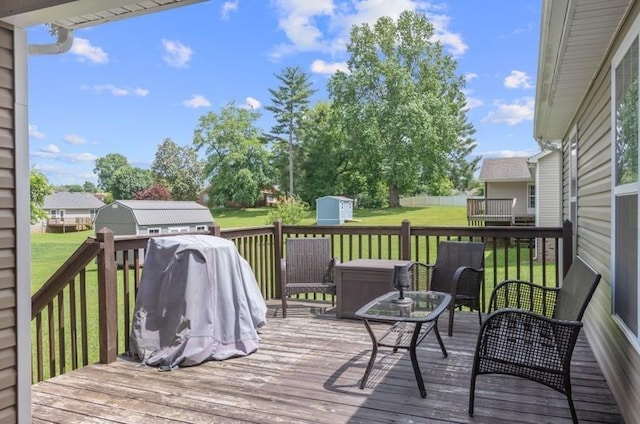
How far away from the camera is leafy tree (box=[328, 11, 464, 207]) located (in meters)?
25.8

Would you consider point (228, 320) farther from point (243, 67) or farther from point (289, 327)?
point (243, 67)

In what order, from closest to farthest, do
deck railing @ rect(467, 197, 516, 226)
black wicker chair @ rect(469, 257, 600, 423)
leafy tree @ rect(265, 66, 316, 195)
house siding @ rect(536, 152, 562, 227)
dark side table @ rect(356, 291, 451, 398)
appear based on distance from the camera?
black wicker chair @ rect(469, 257, 600, 423) < dark side table @ rect(356, 291, 451, 398) < house siding @ rect(536, 152, 562, 227) < deck railing @ rect(467, 197, 516, 226) < leafy tree @ rect(265, 66, 316, 195)

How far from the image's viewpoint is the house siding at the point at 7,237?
223cm

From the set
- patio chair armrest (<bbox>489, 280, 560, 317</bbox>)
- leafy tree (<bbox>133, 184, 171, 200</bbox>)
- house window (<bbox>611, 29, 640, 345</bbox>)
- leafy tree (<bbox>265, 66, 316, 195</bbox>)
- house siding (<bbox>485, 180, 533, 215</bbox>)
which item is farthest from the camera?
leafy tree (<bbox>265, 66, 316, 195</bbox>)

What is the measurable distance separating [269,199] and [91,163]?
21354mm

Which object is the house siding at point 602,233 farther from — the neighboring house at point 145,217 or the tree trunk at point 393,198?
the tree trunk at point 393,198

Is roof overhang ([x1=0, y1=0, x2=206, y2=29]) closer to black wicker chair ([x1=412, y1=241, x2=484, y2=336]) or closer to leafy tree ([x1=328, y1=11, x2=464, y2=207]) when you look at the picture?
black wicker chair ([x1=412, y1=241, x2=484, y2=336])

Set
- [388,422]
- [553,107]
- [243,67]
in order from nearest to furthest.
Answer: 1. [388,422]
2. [553,107]
3. [243,67]

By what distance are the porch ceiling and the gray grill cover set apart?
2.86 metres

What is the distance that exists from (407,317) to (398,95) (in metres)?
24.2

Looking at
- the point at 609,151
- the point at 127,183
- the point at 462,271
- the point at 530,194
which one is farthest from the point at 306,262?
the point at 127,183

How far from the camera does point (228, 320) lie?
3.76 meters

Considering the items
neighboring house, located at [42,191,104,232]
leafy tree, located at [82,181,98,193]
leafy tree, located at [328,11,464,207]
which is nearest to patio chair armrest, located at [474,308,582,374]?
leafy tree, located at [328,11,464,207]

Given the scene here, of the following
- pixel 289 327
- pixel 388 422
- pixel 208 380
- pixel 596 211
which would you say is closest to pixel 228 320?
pixel 208 380
